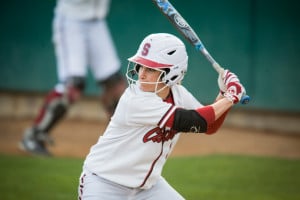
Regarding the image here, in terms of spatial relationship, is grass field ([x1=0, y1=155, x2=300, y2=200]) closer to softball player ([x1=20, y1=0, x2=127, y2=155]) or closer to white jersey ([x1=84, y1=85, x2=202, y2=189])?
softball player ([x1=20, y1=0, x2=127, y2=155])

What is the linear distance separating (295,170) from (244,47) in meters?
2.64

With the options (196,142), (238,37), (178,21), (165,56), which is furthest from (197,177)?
(165,56)

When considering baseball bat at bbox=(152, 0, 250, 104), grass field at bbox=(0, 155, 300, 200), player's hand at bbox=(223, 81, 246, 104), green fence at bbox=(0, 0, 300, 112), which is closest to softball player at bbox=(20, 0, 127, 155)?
grass field at bbox=(0, 155, 300, 200)

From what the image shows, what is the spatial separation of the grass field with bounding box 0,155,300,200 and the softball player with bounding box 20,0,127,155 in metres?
0.45

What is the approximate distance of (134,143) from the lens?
229 inches

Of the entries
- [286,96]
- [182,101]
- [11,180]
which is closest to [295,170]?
[286,96]

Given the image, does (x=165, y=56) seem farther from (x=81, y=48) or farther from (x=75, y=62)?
(x=81, y=48)

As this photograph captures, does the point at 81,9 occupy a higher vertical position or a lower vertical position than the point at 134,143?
lower

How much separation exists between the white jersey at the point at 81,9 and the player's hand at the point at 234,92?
530 cm

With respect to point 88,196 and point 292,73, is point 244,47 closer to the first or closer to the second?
point 292,73

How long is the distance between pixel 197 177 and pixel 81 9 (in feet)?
9.26

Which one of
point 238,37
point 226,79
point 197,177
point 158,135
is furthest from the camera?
point 238,37

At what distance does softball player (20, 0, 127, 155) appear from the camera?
35.0ft

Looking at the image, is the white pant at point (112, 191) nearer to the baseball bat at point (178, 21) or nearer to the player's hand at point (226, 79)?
the player's hand at point (226, 79)
